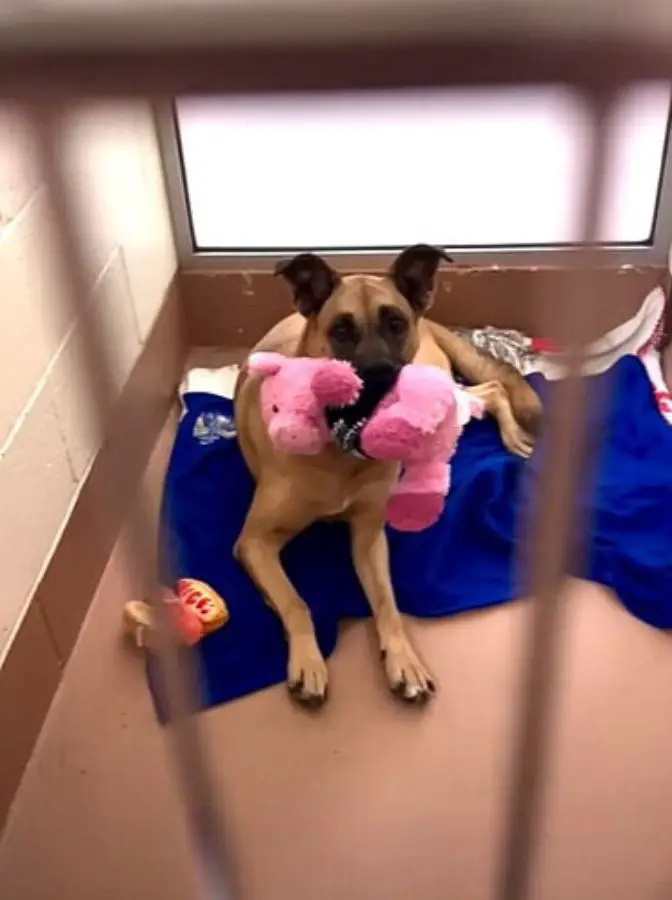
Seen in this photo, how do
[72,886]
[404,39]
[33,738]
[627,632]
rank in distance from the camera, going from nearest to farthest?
[404,39] < [72,886] < [33,738] < [627,632]

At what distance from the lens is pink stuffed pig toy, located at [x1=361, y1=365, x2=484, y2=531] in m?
1.71

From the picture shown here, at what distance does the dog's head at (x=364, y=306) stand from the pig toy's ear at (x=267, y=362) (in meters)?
0.06

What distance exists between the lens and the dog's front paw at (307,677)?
1695 mm

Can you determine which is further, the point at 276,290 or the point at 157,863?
the point at 276,290

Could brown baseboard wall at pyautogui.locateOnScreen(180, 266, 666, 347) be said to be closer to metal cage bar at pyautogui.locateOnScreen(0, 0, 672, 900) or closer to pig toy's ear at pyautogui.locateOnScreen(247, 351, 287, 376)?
pig toy's ear at pyautogui.locateOnScreen(247, 351, 287, 376)

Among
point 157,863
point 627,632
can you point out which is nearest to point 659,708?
point 627,632

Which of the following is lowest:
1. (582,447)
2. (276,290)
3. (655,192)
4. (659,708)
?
(659,708)

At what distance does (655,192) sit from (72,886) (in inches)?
68.8

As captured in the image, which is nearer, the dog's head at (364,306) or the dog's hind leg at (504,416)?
the dog's head at (364,306)

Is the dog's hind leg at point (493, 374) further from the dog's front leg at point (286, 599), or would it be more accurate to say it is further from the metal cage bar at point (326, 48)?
the metal cage bar at point (326, 48)

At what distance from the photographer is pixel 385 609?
179cm

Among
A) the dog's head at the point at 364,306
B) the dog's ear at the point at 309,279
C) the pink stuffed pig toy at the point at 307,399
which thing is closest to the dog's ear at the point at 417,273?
the dog's head at the point at 364,306

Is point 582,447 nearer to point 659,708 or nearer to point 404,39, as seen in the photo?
point 404,39

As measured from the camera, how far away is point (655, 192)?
2.38 metres
